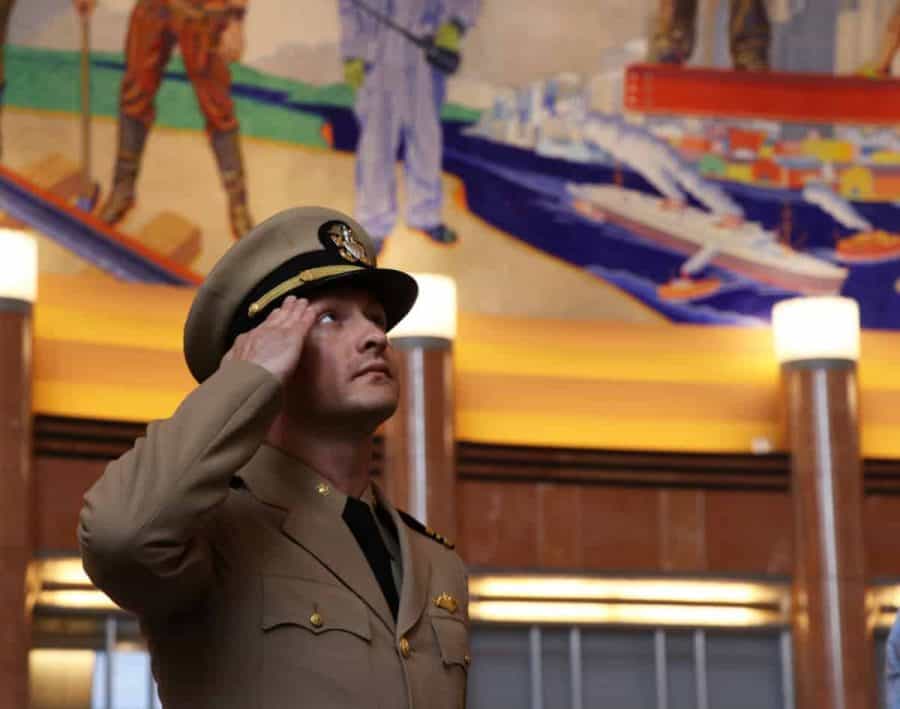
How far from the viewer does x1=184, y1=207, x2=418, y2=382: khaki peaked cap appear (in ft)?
9.25

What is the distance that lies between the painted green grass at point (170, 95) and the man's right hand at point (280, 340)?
7032 mm

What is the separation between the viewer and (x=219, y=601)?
263 cm

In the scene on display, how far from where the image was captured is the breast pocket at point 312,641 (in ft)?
8.52

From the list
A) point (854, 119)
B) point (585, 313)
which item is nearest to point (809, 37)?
point (854, 119)

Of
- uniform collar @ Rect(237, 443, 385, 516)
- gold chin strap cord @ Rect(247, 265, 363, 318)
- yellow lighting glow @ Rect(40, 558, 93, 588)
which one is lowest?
uniform collar @ Rect(237, 443, 385, 516)

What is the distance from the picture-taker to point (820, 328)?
31.9 ft

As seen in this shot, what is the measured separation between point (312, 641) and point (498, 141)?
8019 millimetres

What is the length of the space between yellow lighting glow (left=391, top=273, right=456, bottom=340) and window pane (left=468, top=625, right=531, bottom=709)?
1.51m

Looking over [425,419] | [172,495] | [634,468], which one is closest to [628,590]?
[634,468]

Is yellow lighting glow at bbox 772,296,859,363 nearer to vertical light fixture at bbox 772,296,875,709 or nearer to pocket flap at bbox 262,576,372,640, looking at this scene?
vertical light fixture at bbox 772,296,875,709

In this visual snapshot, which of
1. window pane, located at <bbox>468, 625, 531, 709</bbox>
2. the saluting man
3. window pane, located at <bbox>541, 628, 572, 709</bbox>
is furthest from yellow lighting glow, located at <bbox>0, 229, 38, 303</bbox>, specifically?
the saluting man

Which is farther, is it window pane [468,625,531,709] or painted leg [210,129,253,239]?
painted leg [210,129,253,239]

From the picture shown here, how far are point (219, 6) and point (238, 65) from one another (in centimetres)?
35

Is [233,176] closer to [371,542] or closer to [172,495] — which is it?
[371,542]
